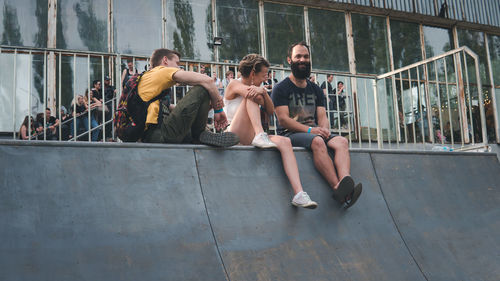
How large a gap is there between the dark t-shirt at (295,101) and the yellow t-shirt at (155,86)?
1179mm

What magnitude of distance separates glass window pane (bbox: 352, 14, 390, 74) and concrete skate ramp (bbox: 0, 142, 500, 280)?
807cm

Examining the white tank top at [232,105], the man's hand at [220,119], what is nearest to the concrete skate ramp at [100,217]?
the man's hand at [220,119]

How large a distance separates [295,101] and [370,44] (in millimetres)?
8469

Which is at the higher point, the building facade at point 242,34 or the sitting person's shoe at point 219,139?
the building facade at point 242,34

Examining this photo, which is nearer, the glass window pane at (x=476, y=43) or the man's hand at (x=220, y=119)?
the man's hand at (x=220, y=119)

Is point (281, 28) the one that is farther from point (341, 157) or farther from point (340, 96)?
point (341, 157)

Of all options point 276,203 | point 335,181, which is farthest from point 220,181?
point 335,181

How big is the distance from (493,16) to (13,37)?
497 inches

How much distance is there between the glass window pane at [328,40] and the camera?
39.7ft

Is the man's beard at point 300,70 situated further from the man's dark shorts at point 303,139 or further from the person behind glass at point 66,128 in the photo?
the person behind glass at point 66,128

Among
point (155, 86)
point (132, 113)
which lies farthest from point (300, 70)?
point (132, 113)

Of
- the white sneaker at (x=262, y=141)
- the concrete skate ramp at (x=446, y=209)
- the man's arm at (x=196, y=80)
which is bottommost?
the concrete skate ramp at (x=446, y=209)

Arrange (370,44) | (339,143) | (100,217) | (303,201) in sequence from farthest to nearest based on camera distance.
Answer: (370,44) < (339,143) < (303,201) < (100,217)

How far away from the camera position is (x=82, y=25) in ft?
33.5
